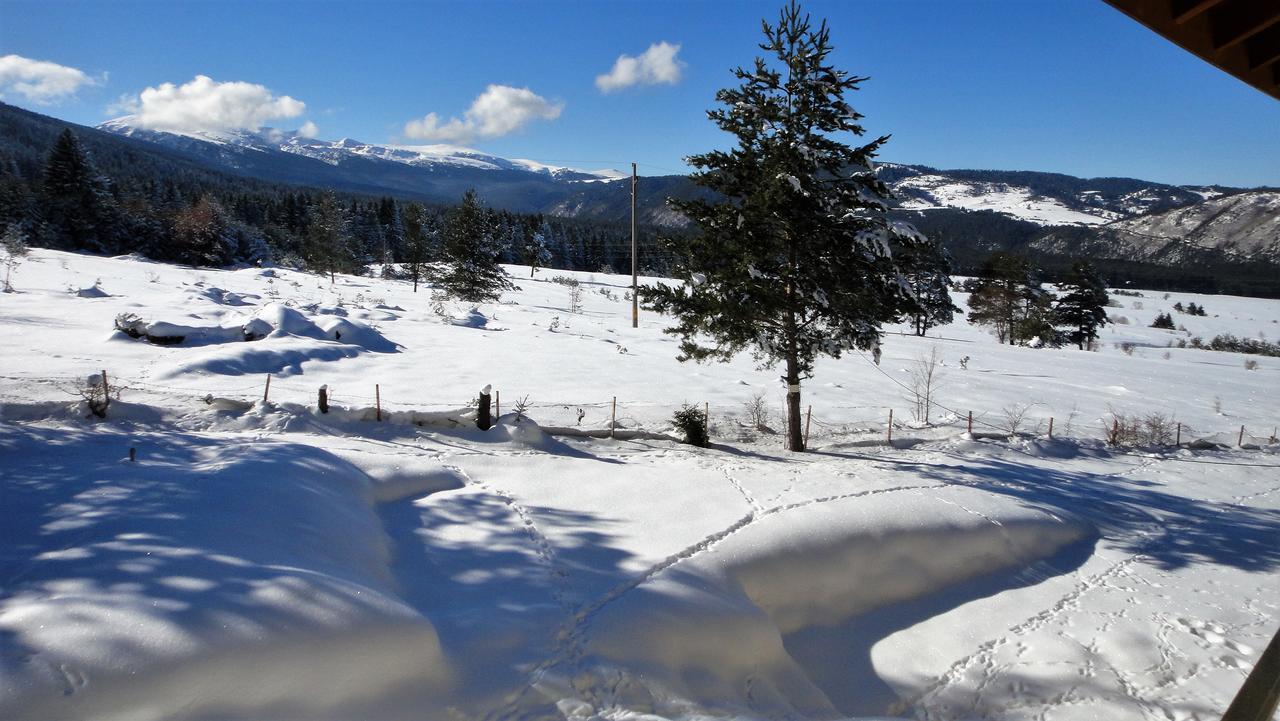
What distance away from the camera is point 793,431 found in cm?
1412

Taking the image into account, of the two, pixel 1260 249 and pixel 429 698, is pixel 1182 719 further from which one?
pixel 1260 249

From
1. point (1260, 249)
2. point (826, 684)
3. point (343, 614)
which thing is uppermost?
point (1260, 249)

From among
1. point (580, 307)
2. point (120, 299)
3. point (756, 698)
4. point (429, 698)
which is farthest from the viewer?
point (580, 307)

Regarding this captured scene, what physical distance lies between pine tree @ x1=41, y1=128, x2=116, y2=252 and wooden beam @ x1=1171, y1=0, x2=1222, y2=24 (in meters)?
66.6

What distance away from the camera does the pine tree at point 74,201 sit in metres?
48.7

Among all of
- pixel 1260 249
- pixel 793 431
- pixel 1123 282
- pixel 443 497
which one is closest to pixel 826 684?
pixel 443 497

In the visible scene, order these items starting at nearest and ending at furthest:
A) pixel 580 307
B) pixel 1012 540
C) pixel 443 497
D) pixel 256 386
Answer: pixel 443 497
pixel 1012 540
pixel 256 386
pixel 580 307

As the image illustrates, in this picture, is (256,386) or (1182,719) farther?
(256,386)

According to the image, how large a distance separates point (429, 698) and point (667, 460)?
792 centimetres

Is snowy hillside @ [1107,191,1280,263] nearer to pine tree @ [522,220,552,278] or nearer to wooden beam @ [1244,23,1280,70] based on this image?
pine tree @ [522,220,552,278]

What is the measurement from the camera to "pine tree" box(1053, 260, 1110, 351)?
136ft

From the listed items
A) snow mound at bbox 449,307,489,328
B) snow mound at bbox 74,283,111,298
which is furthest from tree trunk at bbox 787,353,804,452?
snow mound at bbox 74,283,111,298

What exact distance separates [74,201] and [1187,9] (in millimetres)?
67618

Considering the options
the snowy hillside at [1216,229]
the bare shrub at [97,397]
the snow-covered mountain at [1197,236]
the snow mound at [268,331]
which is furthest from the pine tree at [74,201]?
the snowy hillside at [1216,229]
